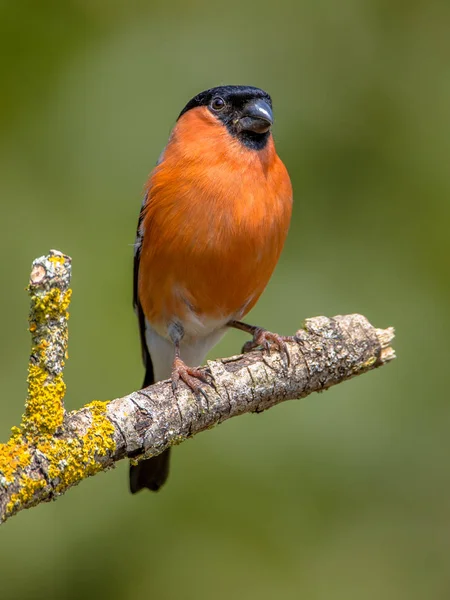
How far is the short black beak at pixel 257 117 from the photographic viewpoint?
5.29 meters

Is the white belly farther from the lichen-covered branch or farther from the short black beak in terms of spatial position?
the short black beak

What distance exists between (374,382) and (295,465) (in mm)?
891

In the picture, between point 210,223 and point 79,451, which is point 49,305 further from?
→ point 210,223

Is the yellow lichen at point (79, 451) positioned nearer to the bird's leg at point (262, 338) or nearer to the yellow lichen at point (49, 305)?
the yellow lichen at point (49, 305)

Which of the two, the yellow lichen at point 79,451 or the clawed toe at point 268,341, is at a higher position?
the clawed toe at point 268,341

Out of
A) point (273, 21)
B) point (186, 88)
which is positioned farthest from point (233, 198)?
point (273, 21)

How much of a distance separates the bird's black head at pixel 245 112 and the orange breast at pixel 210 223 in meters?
0.06

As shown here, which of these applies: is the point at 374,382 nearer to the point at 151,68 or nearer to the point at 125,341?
the point at 125,341

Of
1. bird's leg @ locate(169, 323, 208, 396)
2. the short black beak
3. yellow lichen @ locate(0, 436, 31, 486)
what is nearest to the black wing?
the short black beak

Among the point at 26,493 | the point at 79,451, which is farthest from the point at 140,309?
the point at 26,493

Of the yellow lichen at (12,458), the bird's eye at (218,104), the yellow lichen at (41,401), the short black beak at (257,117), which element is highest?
the bird's eye at (218,104)

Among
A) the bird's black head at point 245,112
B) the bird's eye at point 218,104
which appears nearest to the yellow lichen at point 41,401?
the bird's black head at point 245,112

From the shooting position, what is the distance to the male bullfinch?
16.6 ft

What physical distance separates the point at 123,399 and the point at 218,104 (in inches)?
89.8
